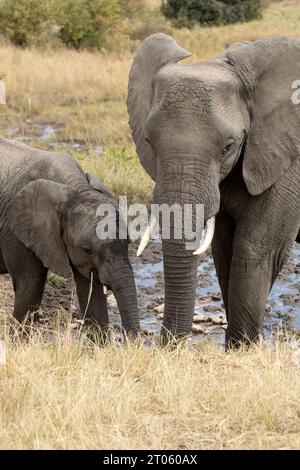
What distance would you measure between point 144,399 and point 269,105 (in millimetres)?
2031

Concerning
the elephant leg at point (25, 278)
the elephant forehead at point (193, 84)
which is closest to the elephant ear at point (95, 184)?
the elephant leg at point (25, 278)

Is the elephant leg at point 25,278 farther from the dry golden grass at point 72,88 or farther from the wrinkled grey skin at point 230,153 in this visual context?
the dry golden grass at point 72,88

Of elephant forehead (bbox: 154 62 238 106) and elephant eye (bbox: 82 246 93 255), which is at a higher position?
elephant forehead (bbox: 154 62 238 106)

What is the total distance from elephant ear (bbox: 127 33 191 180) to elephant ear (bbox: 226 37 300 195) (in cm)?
44

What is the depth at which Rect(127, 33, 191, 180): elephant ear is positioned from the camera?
6230 millimetres

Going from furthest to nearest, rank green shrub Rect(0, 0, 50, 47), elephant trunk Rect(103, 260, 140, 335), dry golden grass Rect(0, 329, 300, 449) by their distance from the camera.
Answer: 1. green shrub Rect(0, 0, 50, 47)
2. elephant trunk Rect(103, 260, 140, 335)
3. dry golden grass Rect(0, 329, 300, 449)

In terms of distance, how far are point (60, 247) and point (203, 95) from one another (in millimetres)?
1671

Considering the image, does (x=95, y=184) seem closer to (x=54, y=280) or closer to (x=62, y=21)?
(x=54, y=280)

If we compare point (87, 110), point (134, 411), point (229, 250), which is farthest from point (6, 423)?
point (87, 110)

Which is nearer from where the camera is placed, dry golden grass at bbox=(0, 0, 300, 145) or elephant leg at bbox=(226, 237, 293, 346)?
elephant leg at bbox=(226, 237, 293, 346)

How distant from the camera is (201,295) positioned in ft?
28.8

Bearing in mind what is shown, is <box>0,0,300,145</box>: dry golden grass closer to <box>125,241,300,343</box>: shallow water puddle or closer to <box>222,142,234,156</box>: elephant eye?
<box>125,241,300,343</box>: shallow water puddle

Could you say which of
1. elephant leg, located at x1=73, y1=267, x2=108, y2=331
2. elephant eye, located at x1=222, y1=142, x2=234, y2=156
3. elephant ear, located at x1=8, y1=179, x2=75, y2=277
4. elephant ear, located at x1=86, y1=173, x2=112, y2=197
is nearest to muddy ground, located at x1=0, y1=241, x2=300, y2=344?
elephant leg, located at x1=73, y1=267, x2=108, y2=331

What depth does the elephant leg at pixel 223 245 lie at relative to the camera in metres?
6.71
